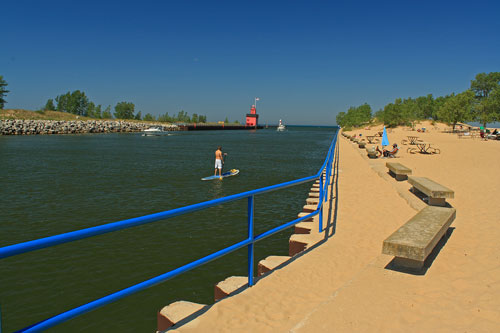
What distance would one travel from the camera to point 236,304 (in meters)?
3.82

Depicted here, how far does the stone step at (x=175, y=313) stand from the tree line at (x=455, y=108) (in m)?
73.9

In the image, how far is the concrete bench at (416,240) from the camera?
443 centimetres

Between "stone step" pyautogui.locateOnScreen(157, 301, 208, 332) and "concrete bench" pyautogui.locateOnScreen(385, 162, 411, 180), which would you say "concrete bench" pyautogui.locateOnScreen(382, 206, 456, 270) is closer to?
"stone step" pyautogui.locateOnScreen(157, 301, 208, 332)

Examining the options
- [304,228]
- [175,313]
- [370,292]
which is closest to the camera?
[175,313]

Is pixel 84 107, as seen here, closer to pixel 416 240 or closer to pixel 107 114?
pixel 107 114

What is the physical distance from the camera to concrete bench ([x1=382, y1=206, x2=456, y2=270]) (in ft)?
14.5

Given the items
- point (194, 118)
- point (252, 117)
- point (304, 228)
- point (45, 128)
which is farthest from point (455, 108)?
point (194, 118)

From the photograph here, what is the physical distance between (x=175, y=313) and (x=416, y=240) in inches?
134

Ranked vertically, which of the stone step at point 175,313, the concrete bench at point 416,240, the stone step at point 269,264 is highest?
the concrete bench at point 416,240

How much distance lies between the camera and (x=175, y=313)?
11.9 feet

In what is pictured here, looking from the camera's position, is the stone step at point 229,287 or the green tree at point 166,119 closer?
the stone step at point 229,287

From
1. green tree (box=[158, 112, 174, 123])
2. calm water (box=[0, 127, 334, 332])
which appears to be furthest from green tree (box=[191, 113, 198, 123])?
calm water (box=[0, 127, 334, 332])

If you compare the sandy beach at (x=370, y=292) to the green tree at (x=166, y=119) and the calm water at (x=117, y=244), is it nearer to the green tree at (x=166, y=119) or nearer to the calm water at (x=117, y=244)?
the calm water at (x=117, y=244)

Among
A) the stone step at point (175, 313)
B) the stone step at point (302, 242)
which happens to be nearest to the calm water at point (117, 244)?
the stone step at point (302, 242)
